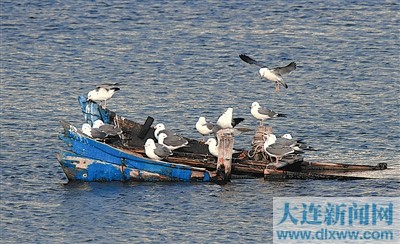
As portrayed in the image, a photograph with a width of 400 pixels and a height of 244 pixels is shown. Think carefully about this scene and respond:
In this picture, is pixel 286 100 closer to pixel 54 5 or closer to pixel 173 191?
pixel 173 191

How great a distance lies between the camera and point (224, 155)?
97.7 ft

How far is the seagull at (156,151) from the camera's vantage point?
1184 inches

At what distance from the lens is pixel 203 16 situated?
48.8 meters

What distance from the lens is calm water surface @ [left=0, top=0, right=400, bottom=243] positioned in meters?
28.0

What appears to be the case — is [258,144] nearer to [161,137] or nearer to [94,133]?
[161,137]

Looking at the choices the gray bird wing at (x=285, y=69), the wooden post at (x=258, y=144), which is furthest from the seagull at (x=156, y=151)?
the gray bird wing at (x=285, y=69)

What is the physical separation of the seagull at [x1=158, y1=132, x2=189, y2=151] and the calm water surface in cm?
103

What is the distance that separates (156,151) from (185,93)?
887 centimetres

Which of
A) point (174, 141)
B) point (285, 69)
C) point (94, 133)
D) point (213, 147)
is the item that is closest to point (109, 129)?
point (94, 133)

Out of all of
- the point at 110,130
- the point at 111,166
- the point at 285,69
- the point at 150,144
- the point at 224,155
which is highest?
the point at 285,69

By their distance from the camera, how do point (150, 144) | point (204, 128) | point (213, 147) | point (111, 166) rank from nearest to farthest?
point (111, 166), point (150, 144), point (213, 147), point (204, 128)

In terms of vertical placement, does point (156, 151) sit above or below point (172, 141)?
below

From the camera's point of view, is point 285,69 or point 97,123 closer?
point 97,123

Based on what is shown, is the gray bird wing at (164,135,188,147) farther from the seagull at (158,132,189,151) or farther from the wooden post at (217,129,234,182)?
the wooden post at (217,129,234,182)
